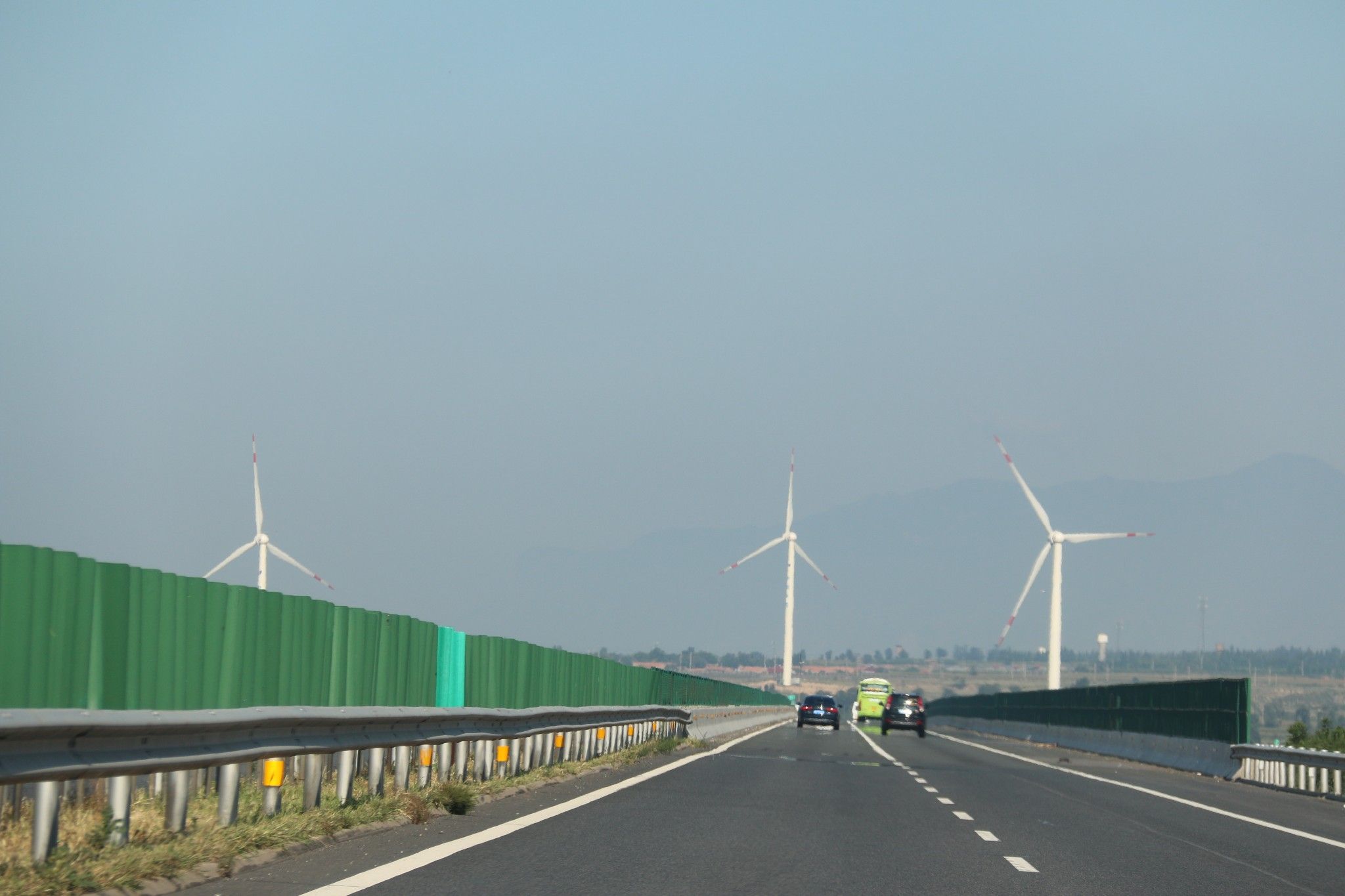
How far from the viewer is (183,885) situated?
34.8 ft

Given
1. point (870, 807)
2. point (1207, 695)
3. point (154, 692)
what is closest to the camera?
point (154, 692)

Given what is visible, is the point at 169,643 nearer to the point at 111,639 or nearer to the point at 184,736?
the point at 111,639

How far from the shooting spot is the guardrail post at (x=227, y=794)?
12.1 m

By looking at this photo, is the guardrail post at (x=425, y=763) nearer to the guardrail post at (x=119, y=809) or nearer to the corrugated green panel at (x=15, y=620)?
the guardrail post at (x=119, y=809)

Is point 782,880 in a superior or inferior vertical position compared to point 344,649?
inferior

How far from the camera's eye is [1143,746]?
41.2 meters

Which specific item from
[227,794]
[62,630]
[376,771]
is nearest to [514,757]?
[376,771]

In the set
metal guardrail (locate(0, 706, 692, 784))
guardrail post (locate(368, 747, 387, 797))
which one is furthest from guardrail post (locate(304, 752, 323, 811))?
guardrail post (locate(368, 747, 387, 797))

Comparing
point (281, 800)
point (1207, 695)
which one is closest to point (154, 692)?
point (281, 800)

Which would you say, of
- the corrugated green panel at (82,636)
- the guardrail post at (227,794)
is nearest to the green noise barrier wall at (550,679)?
the guardrail post at (227,794)

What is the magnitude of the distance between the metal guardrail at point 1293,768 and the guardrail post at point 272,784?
18.5 m

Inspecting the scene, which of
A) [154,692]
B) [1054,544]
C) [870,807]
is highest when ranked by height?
[1054,544]

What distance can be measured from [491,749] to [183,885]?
9559 mm

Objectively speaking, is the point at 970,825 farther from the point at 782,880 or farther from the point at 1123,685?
the point at 1123,685
